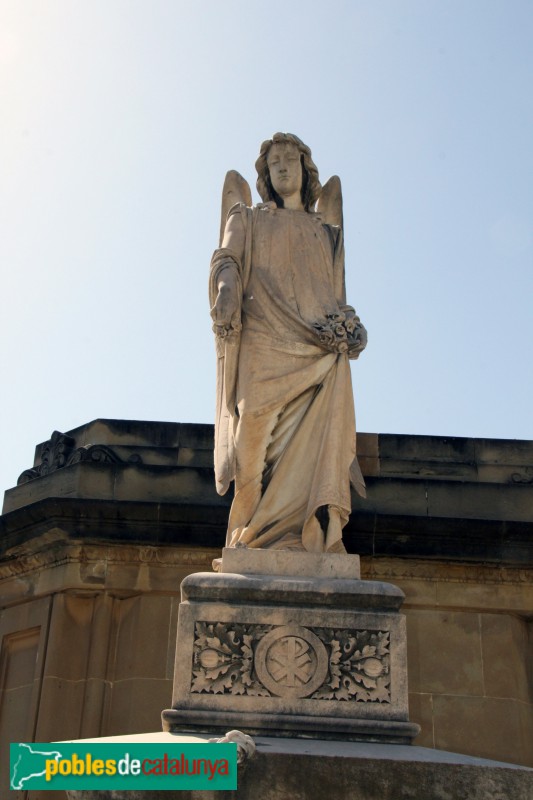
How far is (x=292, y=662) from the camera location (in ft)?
20.8

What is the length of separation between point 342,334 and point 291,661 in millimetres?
2317

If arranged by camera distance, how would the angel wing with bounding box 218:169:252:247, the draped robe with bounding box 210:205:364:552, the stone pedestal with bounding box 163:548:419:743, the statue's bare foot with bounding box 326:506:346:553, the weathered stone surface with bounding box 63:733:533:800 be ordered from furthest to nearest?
1. the angel wing with bounding box 218:169:252:247
2. the draped robe with bounding box 210:205:364:552
3. the statue's bare foot with bounding box 326:506:346:553
4. the stone pedestal with bounding box 163:548:419:743
5. the weathered stone surface with bounding box 63:733:533:800

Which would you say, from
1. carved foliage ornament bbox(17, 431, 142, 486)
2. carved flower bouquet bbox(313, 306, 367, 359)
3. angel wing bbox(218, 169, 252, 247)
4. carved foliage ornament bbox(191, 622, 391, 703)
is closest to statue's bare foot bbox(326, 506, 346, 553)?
carved foliage ornament bbox(191, 622, 391, 703)

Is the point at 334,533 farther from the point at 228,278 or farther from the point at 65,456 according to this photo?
the point at 65,456

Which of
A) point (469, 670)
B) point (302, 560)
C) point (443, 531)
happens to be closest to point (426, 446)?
point (443, 531)

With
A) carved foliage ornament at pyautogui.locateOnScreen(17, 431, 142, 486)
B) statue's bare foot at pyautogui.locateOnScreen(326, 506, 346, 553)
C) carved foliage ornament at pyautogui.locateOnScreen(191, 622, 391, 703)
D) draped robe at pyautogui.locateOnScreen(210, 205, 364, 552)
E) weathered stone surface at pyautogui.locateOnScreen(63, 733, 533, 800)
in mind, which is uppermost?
carved foliage ornament at pyautogui.locateOnScreen(17, 431, 142, 486)

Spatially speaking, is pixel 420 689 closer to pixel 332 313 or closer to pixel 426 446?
pixel 426 446

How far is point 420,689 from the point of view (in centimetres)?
1030

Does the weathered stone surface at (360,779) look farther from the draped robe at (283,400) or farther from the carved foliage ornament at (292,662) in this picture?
the draped robe at (283,400)

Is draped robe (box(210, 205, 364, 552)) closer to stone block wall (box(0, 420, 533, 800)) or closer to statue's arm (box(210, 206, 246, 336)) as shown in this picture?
statue's arm (box(210, 206, 246, 336))

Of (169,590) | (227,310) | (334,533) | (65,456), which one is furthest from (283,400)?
(65,456)

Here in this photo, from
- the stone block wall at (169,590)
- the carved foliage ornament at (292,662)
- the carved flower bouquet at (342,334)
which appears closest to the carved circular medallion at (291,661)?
A: the carved foliage ornament at (292,662)

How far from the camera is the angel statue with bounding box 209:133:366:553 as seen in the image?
7195 mm

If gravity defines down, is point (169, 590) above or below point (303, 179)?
below
